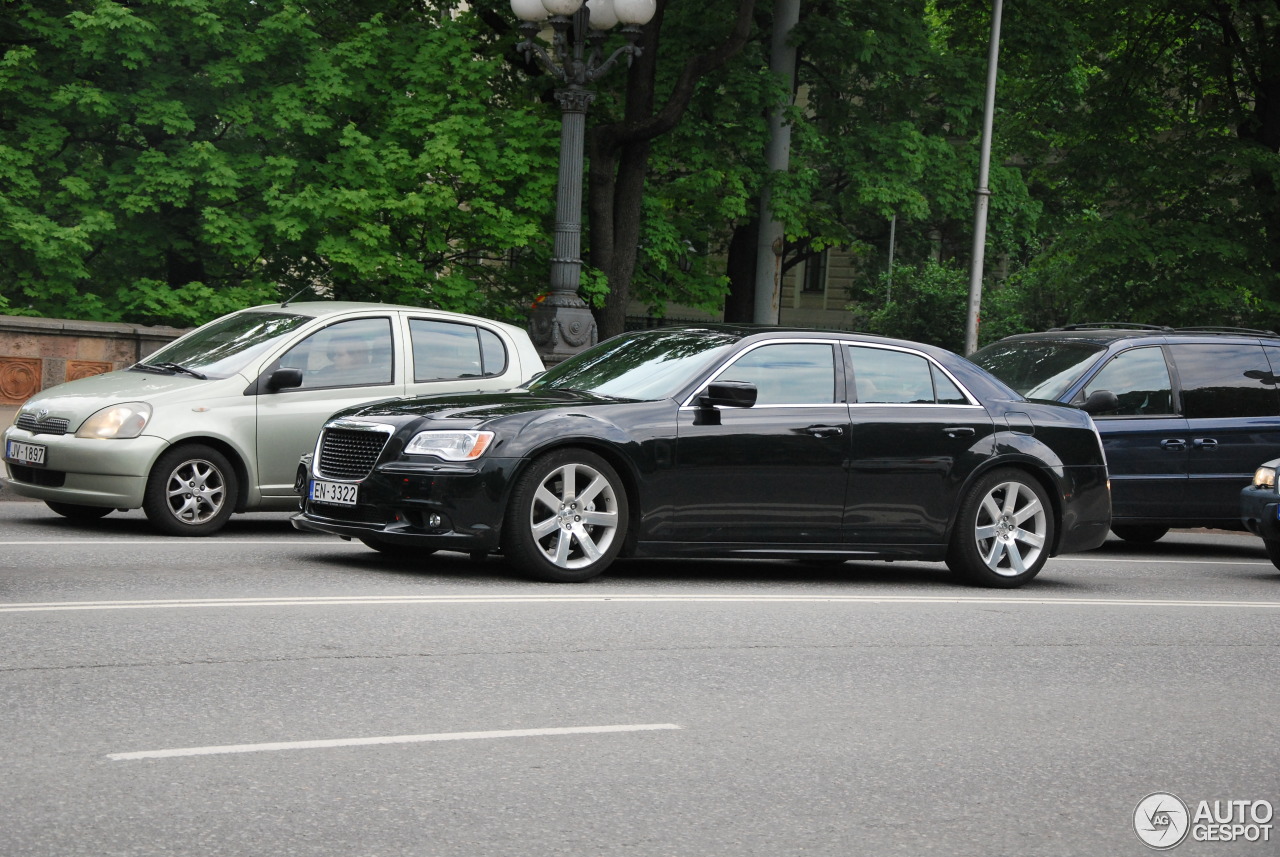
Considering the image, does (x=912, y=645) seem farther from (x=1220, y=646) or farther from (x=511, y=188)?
(x=511, y=188)

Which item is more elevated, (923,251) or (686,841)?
(923,251)

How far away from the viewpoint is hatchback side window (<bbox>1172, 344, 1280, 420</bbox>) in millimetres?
14734

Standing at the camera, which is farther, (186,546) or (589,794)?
(186,546)

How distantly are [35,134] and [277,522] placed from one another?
12.2 m

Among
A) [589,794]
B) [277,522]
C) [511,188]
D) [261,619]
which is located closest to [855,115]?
[511,188]

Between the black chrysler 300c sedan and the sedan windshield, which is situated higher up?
the sedan windshield

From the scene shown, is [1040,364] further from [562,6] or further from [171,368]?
[171,368]

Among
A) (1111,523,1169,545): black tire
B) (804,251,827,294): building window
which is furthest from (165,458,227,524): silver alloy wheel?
(804,251,827,294): building window

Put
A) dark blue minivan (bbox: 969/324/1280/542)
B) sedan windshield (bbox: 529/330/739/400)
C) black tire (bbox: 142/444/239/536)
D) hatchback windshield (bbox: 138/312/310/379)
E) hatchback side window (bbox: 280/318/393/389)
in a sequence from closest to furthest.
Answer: sedan windshield (bbox: 529/330/739/400)
black tire (bbox: 142/444/239/536)
hatchback windshield (bbox: 138/312/310/379)
hatchback side window (bbox: 280/318/393/389)
dark blue minivan (bbox: 969/324/1280/542)

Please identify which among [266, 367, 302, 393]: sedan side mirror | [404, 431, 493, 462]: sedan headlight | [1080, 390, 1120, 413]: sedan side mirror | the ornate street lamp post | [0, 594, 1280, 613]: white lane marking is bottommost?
[0, 594, 1280, 613]: white lane marking

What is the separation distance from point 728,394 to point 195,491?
4.07 meters

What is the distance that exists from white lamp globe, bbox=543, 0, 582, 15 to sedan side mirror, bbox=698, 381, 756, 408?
8778mm

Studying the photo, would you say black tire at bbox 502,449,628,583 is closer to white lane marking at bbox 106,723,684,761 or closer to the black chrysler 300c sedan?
the black chrysler 300c sedan

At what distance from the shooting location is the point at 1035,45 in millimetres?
28672
